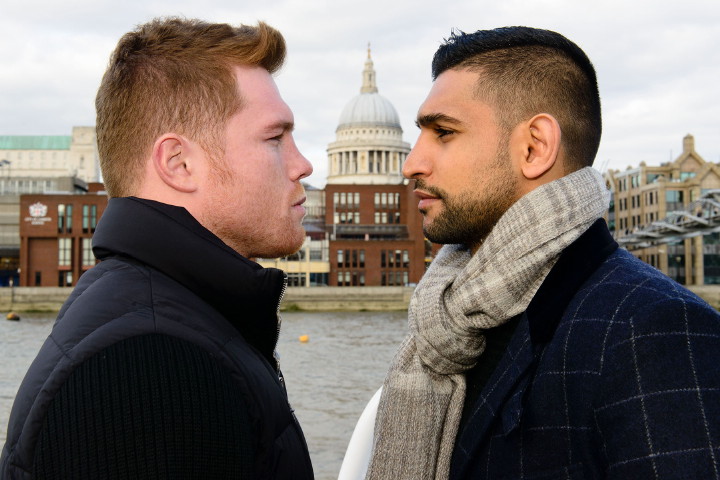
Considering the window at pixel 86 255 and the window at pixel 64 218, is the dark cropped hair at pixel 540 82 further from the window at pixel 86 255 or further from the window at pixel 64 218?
the window at pixel 64 218

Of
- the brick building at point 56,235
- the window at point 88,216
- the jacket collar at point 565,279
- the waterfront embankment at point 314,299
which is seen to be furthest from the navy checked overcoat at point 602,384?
the window at point 88,216

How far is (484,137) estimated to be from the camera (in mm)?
2244

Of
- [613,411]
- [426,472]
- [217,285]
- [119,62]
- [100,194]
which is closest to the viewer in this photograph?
[613,411]

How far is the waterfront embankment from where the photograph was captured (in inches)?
1934

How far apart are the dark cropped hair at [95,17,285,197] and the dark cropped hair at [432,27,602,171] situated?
0.65m

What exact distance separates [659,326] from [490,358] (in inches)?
23.4

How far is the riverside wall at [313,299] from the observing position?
4912 cm

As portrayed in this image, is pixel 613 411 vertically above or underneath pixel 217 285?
underneath

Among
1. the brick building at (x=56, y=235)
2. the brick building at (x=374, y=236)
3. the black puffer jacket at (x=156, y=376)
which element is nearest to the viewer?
the black puffer jacket at (x=156, y=376)

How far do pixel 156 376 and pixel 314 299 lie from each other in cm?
5003

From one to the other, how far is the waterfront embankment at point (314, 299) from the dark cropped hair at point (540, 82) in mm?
47107

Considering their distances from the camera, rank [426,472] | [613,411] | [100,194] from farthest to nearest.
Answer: [100,194]
[426,472]
[613,411]

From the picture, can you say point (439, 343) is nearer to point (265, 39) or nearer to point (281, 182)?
point (281, 182)

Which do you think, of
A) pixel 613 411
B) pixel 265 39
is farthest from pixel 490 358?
pixel 265 39
